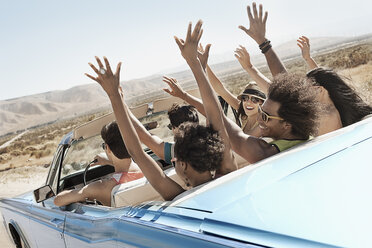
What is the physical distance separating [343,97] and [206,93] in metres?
1.30

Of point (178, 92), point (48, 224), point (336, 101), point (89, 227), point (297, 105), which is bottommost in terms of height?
point (48, 224)

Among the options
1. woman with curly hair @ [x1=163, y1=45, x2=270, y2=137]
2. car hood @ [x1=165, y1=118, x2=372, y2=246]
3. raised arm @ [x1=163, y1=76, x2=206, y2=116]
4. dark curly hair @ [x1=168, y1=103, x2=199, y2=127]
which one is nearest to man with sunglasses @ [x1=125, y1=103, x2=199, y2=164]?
dark curly hair @ [x1=168, y1=103, x2=199, y2=127]

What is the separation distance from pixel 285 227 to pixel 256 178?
1.59 feet

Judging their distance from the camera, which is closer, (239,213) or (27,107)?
(239,213)

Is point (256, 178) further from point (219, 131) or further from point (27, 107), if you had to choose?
point (27, 107)

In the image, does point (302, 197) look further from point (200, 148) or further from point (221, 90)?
point (221, 90)

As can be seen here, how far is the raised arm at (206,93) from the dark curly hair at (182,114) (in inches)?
29.1

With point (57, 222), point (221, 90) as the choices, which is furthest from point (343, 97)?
point (57, 222)

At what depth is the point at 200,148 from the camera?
222 centimetres

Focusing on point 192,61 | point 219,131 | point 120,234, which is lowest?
point 120,234

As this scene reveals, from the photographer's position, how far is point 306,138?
2.61 meters

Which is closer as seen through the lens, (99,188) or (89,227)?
(89,227)

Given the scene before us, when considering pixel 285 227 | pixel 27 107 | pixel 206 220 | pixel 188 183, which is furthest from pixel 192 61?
pixel 27 107

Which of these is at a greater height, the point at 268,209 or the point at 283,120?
the point at 283,120
